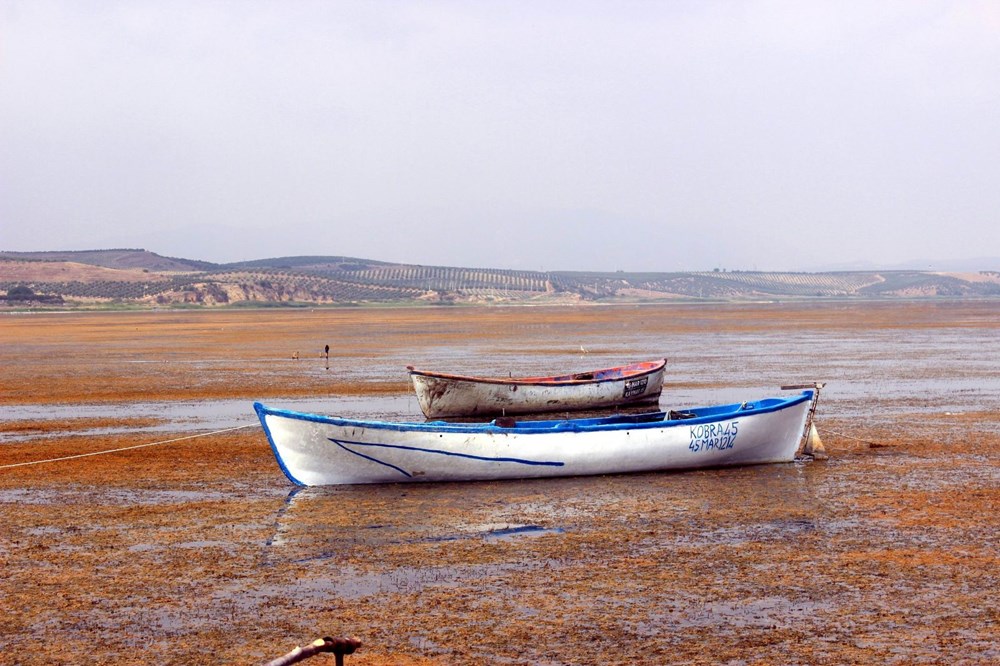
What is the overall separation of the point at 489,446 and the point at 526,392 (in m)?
9.51

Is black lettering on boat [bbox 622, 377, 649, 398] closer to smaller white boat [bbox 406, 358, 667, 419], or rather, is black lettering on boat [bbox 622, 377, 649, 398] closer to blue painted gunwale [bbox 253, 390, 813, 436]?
smaller white boat [bbox 406, 358, 667, 419]

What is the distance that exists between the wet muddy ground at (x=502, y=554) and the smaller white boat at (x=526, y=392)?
204 centimetres

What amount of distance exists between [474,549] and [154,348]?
40.9m

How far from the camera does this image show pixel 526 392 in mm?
26516

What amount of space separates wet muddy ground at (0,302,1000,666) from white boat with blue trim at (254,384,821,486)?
0.31 m

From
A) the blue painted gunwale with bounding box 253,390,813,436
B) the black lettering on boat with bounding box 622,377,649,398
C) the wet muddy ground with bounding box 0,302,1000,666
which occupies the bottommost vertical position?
the wet muddy ground with bounding box 0,302,1000,666

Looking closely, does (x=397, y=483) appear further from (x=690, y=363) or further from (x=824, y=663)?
(x=690, y=363)

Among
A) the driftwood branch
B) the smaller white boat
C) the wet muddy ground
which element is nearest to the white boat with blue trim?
the wet muddy ground

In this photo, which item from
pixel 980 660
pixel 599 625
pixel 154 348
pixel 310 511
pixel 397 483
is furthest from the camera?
pixel 154 348

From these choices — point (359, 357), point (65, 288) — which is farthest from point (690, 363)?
point (65, 288)

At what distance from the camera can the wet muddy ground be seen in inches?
386

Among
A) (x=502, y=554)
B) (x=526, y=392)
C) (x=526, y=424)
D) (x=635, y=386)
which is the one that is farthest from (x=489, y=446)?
(x=635, y=386)

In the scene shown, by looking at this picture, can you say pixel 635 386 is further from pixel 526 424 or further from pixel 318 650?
pixel 318 650

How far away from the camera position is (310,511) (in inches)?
605
